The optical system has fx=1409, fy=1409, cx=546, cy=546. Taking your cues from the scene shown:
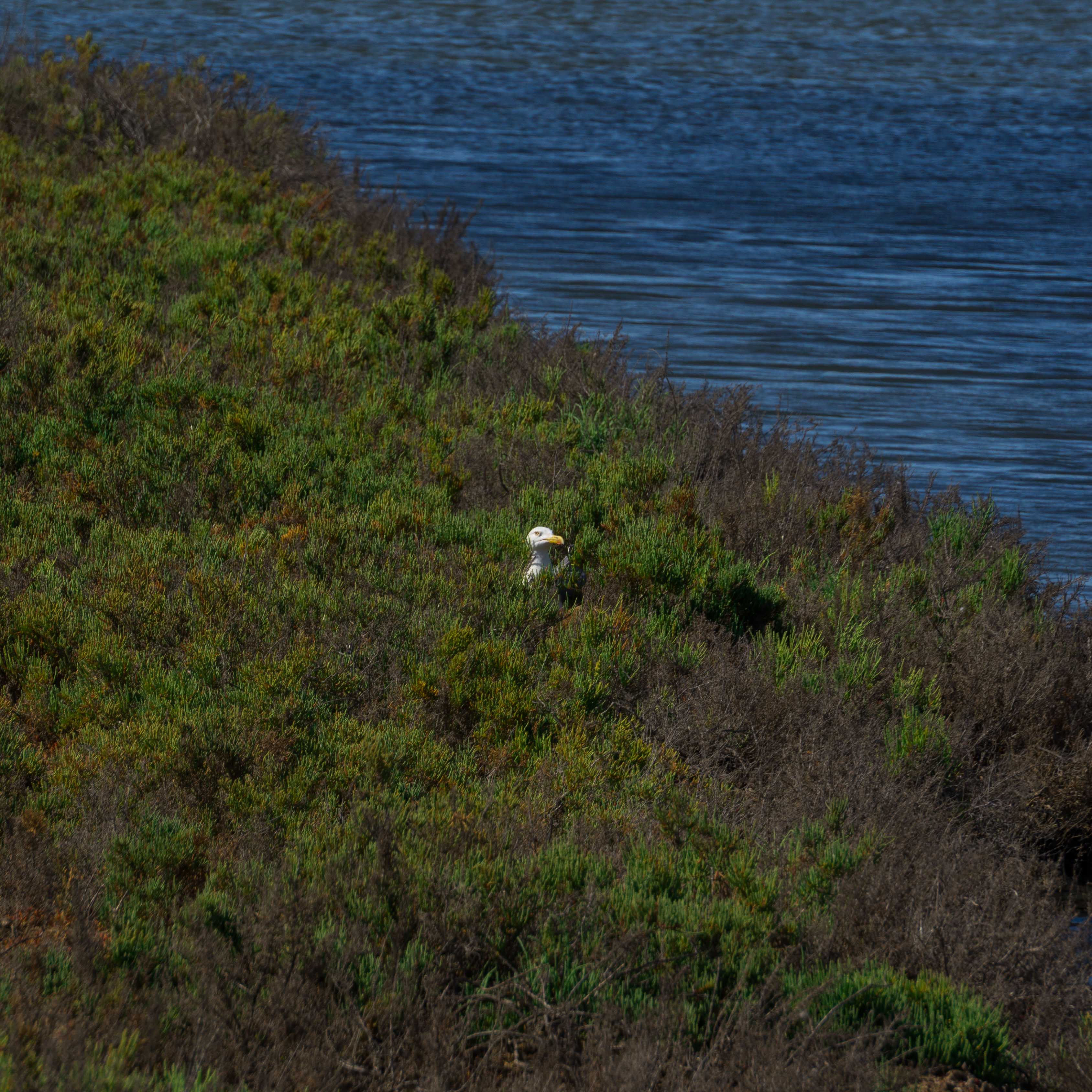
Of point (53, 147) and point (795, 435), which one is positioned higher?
point (53, 147)

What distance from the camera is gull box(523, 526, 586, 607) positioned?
6219 mm

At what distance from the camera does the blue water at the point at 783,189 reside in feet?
36.2

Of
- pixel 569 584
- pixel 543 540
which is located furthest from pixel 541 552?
pixel 569 584

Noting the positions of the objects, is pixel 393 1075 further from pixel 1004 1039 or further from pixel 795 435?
pixel 795 435

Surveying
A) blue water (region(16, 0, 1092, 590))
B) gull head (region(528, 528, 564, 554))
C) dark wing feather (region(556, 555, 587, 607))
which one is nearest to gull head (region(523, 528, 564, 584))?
gull head (region(528, 528, 564, 554))

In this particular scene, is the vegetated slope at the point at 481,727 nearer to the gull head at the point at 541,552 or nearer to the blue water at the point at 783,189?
the gull head at the point at 541,552

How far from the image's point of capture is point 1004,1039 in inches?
143

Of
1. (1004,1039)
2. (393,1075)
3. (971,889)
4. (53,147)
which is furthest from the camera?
(53,147)

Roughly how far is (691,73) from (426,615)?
27.1 m

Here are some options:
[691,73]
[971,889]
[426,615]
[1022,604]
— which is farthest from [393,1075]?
[691,73]

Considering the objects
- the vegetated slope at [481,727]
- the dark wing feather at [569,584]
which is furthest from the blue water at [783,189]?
the dark wing feather at [569,584]

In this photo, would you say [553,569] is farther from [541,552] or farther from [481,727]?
[481,727]

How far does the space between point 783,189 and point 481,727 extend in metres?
15.4

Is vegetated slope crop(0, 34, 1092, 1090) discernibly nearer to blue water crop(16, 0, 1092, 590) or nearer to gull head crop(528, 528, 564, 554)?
gull head crop(528, 528, 564, 554)
